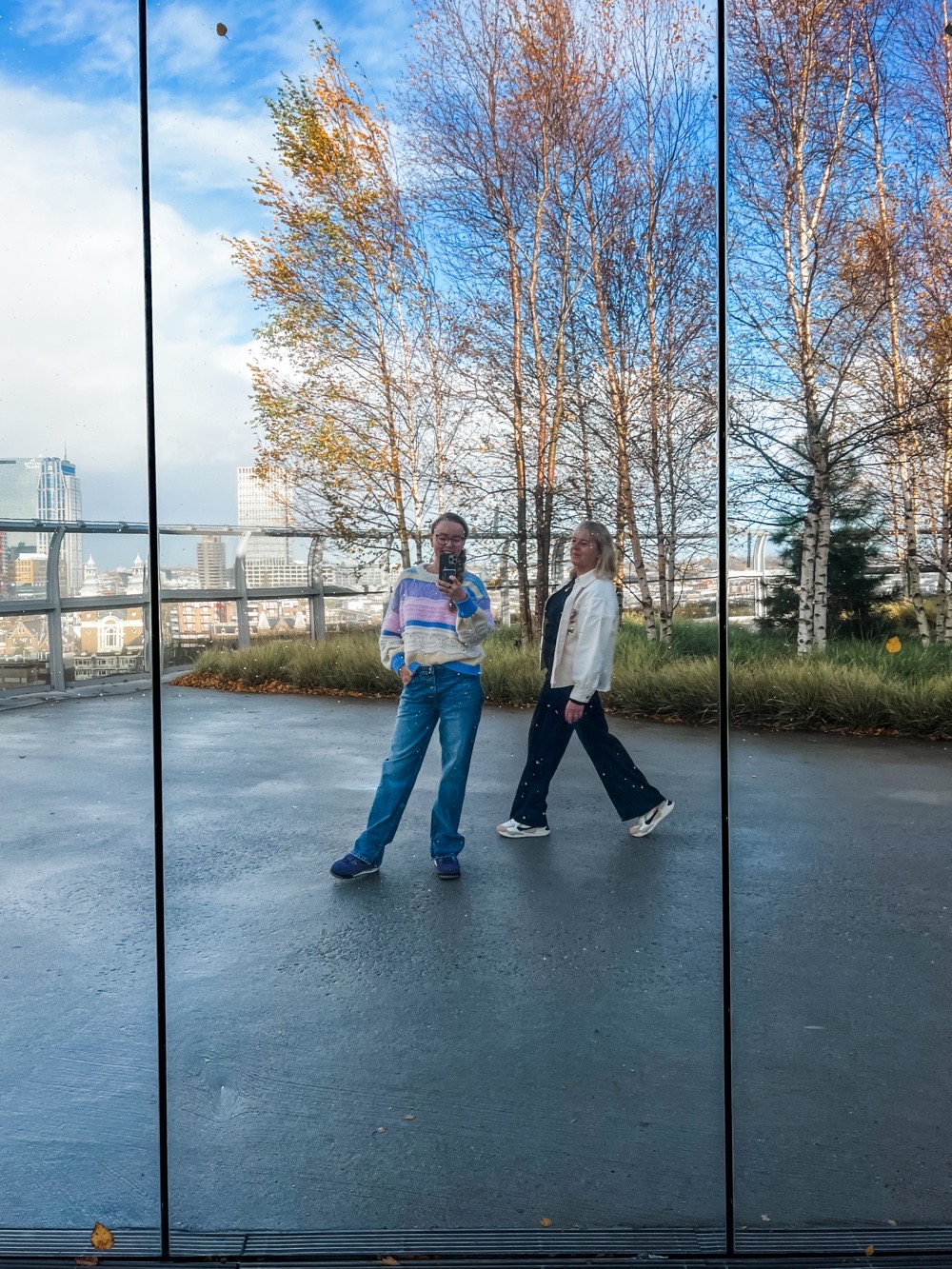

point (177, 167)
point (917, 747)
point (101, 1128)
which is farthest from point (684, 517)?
point (101, 1128)

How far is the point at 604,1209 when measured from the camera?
4.52ft

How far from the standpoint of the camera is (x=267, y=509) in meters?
1.53

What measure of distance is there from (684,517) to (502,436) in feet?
1.22

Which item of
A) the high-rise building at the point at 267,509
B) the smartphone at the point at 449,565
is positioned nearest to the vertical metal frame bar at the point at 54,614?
the high-rise building at the point at 267,509

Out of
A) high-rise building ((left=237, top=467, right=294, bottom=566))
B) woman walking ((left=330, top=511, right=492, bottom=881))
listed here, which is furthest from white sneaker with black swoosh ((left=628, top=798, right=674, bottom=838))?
high-rise building ((left=237, top=467, right=294, bottom=566))

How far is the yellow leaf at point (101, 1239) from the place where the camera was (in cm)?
134

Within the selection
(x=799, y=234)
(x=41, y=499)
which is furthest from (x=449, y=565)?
(x=799, y=234)

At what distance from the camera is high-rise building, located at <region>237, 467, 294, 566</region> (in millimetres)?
1496

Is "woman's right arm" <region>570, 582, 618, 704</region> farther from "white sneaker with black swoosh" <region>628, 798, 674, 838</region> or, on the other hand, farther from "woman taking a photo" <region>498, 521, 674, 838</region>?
"white sneaker with black swoosh" <region>628, 798, 674, 838</region>

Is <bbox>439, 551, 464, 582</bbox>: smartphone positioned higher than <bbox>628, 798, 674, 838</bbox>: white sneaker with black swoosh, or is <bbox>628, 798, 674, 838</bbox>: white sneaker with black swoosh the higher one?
<bbox>439, 551, 464, 582</bbox>: smartphone

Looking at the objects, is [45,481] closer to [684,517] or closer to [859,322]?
[684,517]

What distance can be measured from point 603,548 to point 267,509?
60 centimetres

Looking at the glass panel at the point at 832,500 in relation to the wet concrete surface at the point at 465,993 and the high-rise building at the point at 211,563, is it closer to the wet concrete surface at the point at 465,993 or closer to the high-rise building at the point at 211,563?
the wet concrete surface at the point at 465,993

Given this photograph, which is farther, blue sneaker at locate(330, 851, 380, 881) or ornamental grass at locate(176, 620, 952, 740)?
blue sneaker at locate(330, 851, 380, 881)
